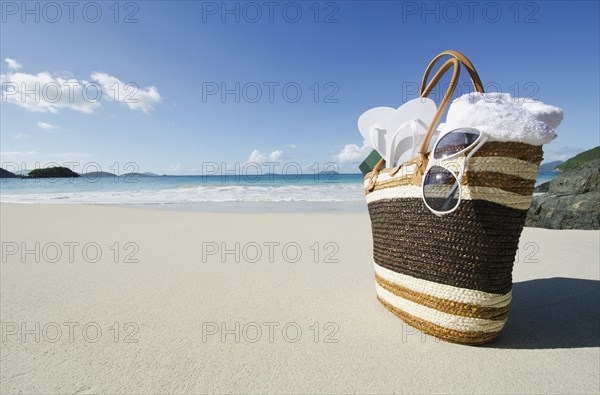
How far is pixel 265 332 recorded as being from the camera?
5.13 feet

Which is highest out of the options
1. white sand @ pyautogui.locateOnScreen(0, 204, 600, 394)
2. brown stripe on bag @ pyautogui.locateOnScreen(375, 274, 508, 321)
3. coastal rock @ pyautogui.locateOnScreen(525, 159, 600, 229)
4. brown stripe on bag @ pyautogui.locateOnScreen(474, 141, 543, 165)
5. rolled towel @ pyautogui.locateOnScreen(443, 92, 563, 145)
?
rolled towel @ pyautogui.locateOnScreen(443, 92, 563, 145)

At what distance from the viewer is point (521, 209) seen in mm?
1257

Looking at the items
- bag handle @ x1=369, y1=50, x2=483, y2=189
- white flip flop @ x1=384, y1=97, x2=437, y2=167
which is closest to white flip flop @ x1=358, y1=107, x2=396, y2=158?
white flip flop @ x1=384, y1=97, x2=437, y2=167

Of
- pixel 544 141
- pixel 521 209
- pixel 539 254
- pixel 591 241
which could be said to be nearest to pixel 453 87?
pixel 544 141

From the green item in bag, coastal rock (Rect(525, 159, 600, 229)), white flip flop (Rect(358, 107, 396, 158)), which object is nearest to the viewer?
white flip flop (Rect(358, 107, 396, 158))

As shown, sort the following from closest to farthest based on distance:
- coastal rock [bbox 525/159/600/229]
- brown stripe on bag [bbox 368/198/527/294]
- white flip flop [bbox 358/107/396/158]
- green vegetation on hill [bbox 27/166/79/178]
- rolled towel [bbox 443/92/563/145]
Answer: rolled towel [bbox 443/92/563/145]
brown stripe on bag [bbox 368/198/527/294]
white flip flop [bbox 358/107/396/158]
coastal rock [bbox 525/159/600/229]
green vegetation on hill [bbox 27/166/79/178]

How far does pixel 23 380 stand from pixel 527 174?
1996mm

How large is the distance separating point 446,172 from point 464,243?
29cm

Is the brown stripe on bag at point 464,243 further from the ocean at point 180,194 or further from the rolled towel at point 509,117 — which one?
the ocean at point 180,194

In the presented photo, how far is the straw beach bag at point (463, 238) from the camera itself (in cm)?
120

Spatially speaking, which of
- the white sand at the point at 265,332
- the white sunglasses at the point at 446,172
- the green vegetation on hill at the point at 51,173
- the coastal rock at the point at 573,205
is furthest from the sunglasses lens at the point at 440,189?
the green vegetation on hill at the point at 51,173

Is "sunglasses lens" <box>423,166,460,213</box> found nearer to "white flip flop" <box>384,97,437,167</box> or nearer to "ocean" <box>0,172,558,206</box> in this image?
"white flip flop" <box>384,97,437,167</box>

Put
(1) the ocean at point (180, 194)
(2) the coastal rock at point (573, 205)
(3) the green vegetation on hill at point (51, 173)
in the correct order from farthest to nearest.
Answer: (3) the green vegetation on hill at point (51, 173) < (1) the ocean at point (180, 194) < (2) the coastal rock at point (573, 205)

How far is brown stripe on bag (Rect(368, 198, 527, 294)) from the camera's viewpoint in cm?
124
